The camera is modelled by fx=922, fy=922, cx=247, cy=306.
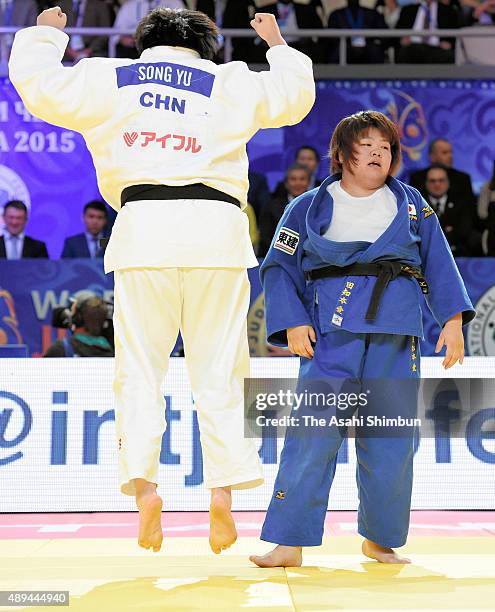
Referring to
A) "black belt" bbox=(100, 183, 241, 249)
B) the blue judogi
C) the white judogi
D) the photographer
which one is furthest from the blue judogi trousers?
the photographer

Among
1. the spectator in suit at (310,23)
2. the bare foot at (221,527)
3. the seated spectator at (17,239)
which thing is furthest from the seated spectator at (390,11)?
the bare foot at (221,527)

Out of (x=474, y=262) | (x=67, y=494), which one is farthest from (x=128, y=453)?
(x=474, y=262)

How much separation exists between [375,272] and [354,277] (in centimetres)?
7

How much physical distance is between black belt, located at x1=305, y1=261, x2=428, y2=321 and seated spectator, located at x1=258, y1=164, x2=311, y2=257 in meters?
4.43

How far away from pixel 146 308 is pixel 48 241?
529 cm

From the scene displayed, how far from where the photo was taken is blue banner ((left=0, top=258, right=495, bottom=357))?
731 cm

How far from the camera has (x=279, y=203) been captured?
300 inches

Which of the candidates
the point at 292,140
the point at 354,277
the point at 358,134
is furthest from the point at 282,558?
the point at 292,140

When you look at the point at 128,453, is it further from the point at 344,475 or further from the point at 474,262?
the point at 474,262

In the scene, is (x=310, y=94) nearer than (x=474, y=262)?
Yes

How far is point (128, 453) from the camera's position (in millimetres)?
A: 2736

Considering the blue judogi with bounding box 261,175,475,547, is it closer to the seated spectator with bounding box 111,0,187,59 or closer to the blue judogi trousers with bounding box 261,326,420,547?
the blue judogi trousers with bounding box 261,326,420,547

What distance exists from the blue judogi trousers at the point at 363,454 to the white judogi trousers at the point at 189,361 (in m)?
0.20

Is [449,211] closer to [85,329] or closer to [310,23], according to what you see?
[310,23]
